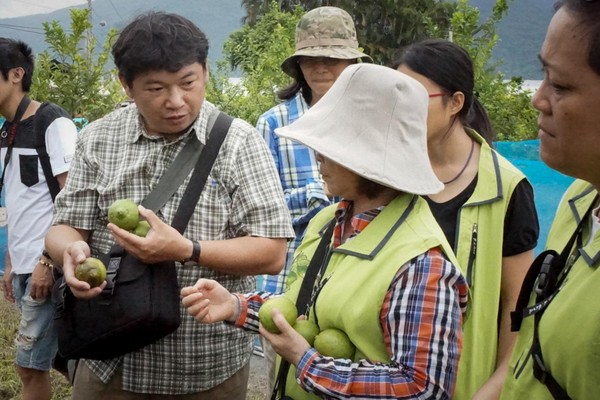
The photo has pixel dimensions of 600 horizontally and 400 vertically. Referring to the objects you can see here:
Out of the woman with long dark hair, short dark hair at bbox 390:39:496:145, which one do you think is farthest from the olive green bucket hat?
the woman with long dark hair

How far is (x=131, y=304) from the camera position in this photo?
2.41 metres

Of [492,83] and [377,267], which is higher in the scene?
[377,267]

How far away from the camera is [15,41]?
14.3 feet

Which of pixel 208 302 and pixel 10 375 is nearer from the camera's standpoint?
pixel 208 302

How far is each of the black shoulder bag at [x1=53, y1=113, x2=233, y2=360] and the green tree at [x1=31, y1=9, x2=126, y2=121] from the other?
4377mm

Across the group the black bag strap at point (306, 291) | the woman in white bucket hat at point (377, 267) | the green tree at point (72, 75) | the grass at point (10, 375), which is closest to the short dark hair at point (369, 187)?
the woman in white bucket hat at point (377, 267)

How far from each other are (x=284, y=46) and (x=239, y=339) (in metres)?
6.90

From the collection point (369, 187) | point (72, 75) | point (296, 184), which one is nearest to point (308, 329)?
point (369, 187)

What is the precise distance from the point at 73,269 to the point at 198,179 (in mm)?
487

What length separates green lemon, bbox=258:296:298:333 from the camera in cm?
200

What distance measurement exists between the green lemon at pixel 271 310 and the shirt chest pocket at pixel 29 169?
2.37 meters

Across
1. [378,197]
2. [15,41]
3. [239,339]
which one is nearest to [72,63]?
[15,41]

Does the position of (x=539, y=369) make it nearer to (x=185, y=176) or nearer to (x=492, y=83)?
(x=185, y=176)

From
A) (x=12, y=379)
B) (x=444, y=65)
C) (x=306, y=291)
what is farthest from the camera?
(x=12, y=379)
